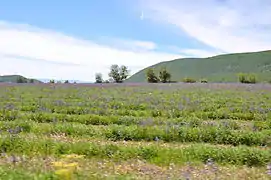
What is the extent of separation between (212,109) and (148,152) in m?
10.7

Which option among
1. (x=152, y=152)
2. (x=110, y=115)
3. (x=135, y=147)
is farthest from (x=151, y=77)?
(x=152, y=152)

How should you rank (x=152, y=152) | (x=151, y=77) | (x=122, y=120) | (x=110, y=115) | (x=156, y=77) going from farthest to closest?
(x=156, y=77)
(x=151, y=77)
(x=110, y=115)
(x=122, y=120)
(x=152, y=152)

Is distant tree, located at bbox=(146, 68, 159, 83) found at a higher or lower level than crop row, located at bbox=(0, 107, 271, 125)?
higher

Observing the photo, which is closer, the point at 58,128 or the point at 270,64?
the point at 58,128

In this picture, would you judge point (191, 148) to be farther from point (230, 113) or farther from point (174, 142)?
point (230, 113)

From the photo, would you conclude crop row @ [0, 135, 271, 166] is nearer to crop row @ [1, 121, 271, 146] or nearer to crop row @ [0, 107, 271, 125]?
crop row @ [1, 121, 271, 146]

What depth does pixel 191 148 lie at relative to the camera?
30.3 ft

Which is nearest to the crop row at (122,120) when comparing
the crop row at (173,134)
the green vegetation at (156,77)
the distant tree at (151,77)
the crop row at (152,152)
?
the crop row at (173,134)

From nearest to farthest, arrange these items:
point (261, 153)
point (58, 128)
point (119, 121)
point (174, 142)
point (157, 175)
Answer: point (157, 175) < point (261, 153) < point (174, 142) < point (58, 128) < point (119, 121)

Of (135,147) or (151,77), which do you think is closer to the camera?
(135,147)

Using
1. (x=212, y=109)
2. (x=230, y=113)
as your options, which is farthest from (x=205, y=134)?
(x=212, y=109)

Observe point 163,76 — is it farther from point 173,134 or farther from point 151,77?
point 173,134

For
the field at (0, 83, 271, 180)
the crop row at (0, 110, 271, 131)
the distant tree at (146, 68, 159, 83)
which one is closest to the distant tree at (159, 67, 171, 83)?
the distant tree at (146, 68, 159, 83)

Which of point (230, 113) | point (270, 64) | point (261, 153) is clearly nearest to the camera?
point (261, 153)
